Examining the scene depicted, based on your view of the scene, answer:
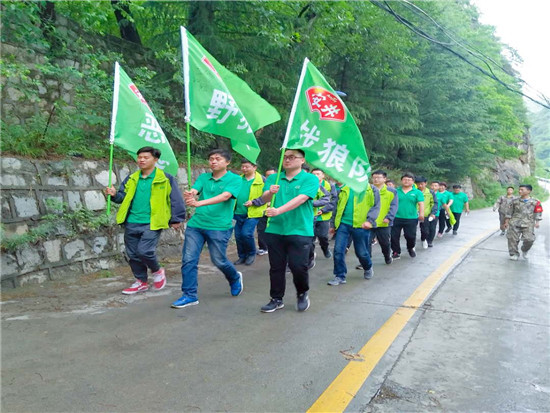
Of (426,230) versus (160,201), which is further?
(426,230)

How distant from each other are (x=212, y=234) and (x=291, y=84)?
7.99 metres

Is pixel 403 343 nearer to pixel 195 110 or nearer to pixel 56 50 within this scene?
pixel 195 110

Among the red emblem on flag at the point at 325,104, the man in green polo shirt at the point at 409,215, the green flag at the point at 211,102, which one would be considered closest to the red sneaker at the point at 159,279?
the green flag at the point at 211,102

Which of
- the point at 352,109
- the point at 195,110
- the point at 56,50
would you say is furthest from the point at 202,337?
the point at 352,109

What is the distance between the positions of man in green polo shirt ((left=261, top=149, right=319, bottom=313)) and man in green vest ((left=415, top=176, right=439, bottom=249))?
282 inches

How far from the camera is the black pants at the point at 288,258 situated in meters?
4.96

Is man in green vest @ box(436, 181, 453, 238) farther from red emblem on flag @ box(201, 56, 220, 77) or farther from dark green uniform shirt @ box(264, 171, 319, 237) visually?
red emblem on flag @ box(201, 56, 220, 77)

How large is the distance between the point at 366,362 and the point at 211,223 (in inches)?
96.1

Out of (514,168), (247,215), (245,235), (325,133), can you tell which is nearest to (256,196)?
(247,215)

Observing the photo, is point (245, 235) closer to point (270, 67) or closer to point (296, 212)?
point (296, 212)

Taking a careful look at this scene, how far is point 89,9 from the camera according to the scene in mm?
8164

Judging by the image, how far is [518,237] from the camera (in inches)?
405

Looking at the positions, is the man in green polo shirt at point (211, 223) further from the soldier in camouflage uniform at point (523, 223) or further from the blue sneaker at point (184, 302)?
the soldier in camouflage uniform at point (523, 223)

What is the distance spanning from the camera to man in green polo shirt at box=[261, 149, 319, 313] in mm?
4949
